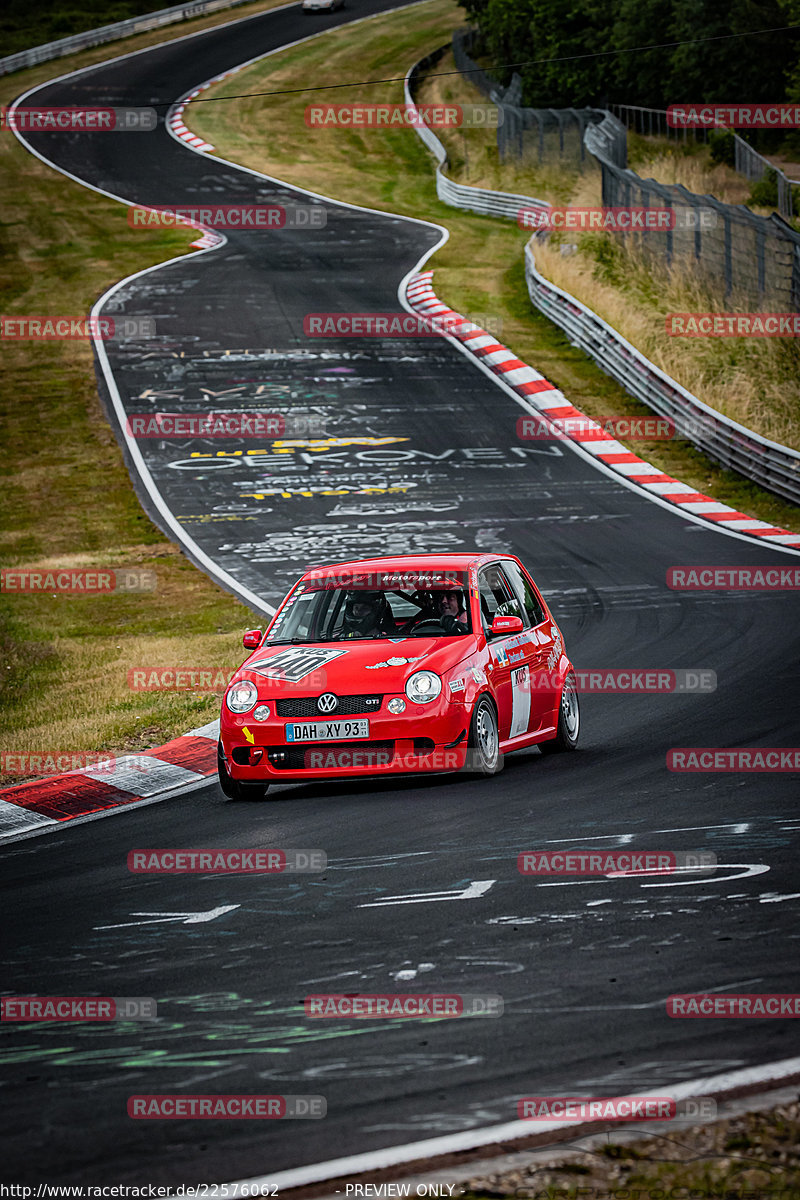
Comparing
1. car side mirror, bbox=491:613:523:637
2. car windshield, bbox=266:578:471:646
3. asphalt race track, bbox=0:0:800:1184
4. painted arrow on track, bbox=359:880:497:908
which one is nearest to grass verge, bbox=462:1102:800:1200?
asphalt race track, bbox=0:0:800:1184

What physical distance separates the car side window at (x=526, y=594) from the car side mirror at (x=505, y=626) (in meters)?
0.88

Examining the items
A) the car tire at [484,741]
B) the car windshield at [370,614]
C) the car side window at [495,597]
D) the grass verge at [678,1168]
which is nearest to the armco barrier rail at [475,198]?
the car side window at [495,597]

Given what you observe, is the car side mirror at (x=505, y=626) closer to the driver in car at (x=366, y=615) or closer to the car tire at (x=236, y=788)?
the driver in car at (x=366, y=615)

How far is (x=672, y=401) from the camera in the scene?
87.2 feet

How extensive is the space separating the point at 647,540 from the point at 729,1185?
16718mm

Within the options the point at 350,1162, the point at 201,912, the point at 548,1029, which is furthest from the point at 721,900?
the point at 350,1162

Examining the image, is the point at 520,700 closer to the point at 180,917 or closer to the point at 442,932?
the point at 180,917

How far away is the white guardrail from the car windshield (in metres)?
12.7

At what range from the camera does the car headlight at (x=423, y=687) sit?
9.60 m

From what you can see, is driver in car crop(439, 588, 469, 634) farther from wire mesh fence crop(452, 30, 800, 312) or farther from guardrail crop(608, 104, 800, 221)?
guardrail crop(608, 104, 800, 221)

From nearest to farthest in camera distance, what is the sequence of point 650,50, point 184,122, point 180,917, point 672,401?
point 180,917 < point 672,401 < point 650,50 < point 184,122

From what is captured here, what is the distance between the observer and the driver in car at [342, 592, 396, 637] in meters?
10.5

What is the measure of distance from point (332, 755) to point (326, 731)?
0.17m

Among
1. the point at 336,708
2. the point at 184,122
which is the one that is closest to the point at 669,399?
the point at 336,708
